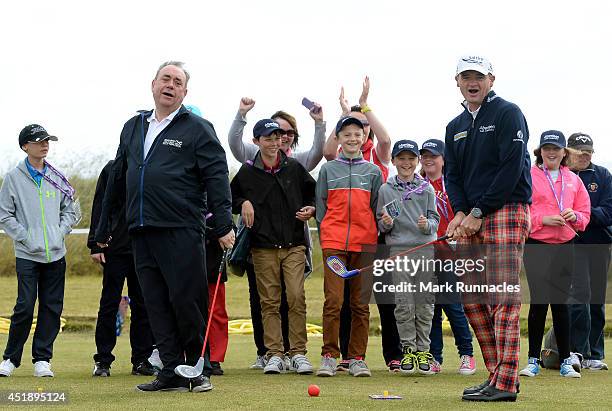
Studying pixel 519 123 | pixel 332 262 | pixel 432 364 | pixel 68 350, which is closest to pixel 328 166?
pixel 332 262

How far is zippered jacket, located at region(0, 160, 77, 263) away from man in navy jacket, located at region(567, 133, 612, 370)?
4.22 m

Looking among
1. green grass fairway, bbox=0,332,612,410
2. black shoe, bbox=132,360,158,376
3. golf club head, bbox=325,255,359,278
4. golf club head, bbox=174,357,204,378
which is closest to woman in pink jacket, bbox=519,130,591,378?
green grass fairway, bbox=0,332,612,410

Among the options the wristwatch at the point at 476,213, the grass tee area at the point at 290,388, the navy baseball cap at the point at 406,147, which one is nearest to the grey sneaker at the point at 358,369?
the grass tee area at the point at 290,388

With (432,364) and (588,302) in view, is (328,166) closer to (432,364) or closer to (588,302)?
(432,364)

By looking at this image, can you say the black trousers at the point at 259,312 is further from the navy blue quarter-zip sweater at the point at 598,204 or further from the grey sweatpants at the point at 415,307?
the navy blue quarter-zip sweater at the point at 598,204

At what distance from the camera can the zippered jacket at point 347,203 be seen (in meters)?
8.15

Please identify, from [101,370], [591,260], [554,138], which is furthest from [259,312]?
[591,260]

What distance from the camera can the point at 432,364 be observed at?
8.31 metres

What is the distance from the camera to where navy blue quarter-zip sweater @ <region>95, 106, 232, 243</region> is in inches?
252

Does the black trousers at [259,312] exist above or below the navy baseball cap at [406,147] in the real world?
below

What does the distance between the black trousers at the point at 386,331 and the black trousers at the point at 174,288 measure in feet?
7.31

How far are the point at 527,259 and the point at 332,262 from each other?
1685 mm

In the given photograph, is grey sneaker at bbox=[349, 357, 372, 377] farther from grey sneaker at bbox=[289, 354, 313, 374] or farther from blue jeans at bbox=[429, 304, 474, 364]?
blue jeans at bbox=[429, 304, 474, 364]

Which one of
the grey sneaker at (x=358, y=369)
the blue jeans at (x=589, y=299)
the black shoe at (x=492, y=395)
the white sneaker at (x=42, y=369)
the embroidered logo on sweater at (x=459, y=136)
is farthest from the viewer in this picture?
the blue jeans at (x=589, y=299)
